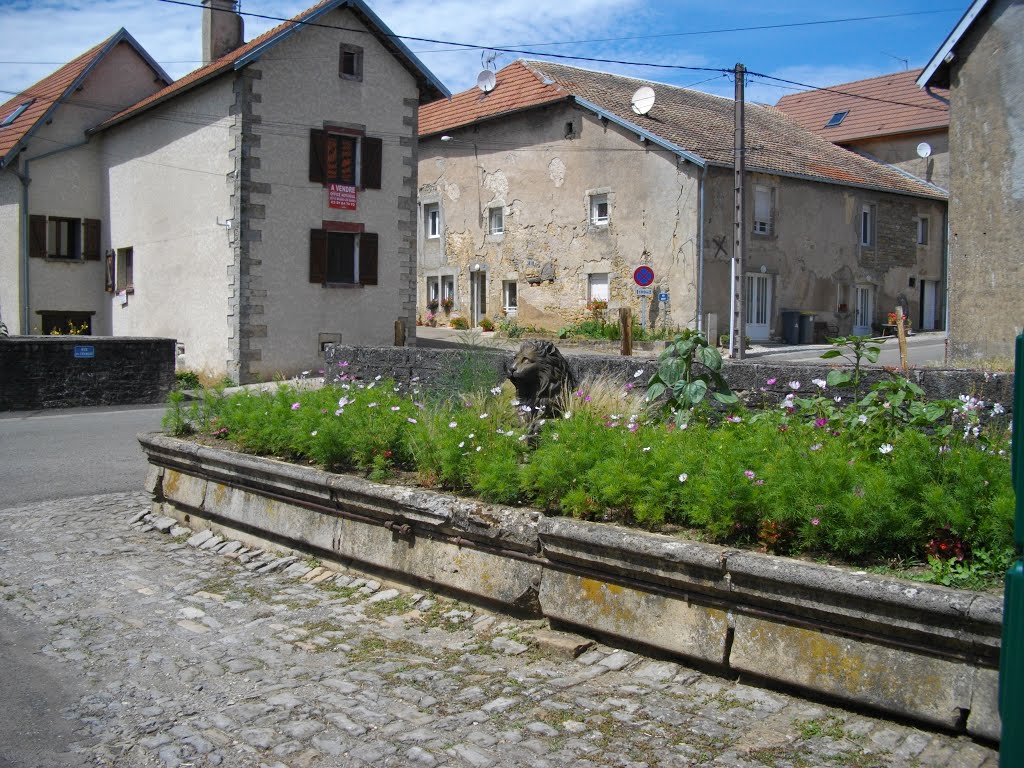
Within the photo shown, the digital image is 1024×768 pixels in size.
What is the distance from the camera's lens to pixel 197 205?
22312 mm

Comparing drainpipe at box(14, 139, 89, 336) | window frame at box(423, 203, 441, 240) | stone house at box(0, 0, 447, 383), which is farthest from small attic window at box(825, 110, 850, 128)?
drainpipe at box(14, 139, 89, 336)

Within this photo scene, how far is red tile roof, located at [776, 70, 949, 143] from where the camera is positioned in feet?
128

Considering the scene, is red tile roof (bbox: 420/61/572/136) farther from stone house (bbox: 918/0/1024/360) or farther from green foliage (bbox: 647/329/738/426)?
green foliage (bbox: 647/329/738/426)

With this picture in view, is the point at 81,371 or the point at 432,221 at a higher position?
the point at 432,221

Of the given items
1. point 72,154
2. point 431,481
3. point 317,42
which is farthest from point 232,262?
point 431,481

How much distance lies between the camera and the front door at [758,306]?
2908 cm

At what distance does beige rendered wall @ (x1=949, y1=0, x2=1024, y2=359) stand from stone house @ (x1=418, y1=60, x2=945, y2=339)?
397 inches

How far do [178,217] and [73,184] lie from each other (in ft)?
17.0

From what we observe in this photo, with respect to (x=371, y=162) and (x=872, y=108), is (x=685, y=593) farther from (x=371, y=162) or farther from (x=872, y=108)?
(x=872, y=108)

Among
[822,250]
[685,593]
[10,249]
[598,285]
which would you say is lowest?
[685,593]

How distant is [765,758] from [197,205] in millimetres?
21148

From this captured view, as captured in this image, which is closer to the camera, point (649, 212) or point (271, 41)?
point (271, 41)

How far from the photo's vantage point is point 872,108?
135ft

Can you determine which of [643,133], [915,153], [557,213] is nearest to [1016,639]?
[643,133]
